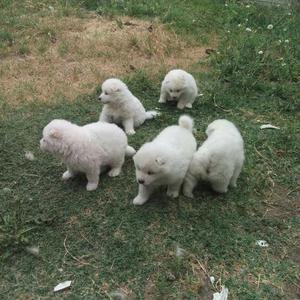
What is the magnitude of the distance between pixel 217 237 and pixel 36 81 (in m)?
3.94

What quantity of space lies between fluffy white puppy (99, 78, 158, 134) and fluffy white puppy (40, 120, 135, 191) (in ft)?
2.87

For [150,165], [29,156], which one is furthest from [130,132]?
[150,165]

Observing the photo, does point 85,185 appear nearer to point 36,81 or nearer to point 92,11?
point 36,81

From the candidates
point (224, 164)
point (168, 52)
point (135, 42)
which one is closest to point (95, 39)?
point (135, 42)

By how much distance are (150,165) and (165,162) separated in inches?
5.2

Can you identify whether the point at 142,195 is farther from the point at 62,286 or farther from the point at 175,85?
the point at 175,85

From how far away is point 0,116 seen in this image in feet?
19.9

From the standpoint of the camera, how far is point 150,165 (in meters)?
4.19

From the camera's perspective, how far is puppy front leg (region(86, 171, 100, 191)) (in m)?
4.66

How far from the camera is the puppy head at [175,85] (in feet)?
20.7

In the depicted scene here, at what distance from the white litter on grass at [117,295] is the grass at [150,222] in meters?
0.04

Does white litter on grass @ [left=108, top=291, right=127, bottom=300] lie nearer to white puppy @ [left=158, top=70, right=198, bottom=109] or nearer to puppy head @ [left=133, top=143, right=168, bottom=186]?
puppy head @ [left=133, top=143, right=168, bottom=186]

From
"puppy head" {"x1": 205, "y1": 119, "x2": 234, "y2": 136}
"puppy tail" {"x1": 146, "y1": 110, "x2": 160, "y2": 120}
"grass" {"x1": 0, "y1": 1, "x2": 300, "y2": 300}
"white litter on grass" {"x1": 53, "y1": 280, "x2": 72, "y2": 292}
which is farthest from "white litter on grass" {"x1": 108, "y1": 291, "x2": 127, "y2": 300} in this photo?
"puppy tail" {"x1": 146, "y1": 110, "x2": 160, "y2": 120}

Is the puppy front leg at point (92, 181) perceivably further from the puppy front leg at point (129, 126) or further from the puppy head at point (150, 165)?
the puppy front leg at point (129, 126)
